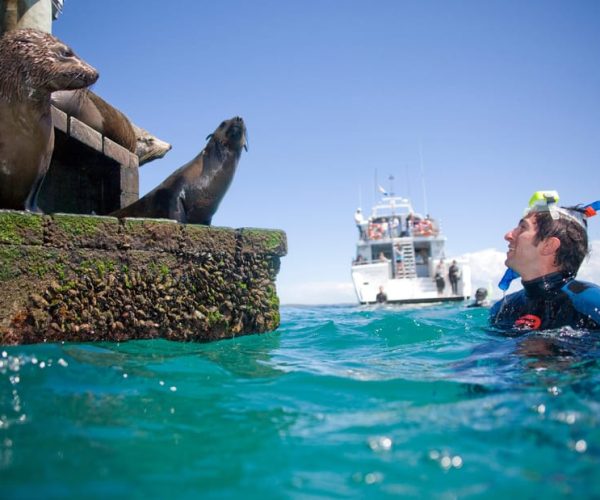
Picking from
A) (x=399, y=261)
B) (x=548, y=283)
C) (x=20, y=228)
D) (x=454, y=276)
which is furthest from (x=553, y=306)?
(x=399, y=261)

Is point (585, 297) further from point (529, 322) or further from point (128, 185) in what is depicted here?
point (128, 185)

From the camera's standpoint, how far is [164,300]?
11.5ft

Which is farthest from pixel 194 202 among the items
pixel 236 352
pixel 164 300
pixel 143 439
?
pixel 143 439

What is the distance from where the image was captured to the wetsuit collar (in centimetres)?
365

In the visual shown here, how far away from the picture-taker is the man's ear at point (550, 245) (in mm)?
3664

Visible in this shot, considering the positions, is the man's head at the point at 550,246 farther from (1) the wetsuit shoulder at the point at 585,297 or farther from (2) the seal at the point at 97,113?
(2) the seal at the point at 97,113

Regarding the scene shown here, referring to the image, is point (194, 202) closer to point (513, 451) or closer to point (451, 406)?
point (451, 406)

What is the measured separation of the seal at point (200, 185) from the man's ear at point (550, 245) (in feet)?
10.7

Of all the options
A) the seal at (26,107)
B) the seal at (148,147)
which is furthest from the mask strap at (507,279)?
the seal at (148,147)

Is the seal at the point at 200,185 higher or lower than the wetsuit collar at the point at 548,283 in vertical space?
higher

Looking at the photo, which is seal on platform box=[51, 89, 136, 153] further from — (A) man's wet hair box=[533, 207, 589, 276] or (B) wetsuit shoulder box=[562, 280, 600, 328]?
(B) wetsuit shoulder box=[562, 280, 600, 328]

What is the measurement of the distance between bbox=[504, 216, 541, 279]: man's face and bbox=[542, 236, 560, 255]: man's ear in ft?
0.13

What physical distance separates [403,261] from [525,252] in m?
25.8

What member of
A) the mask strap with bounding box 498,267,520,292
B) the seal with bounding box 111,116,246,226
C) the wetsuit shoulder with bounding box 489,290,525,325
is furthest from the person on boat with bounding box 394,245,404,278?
the wetsuit shoulder with bounding box 489,290,525,325
